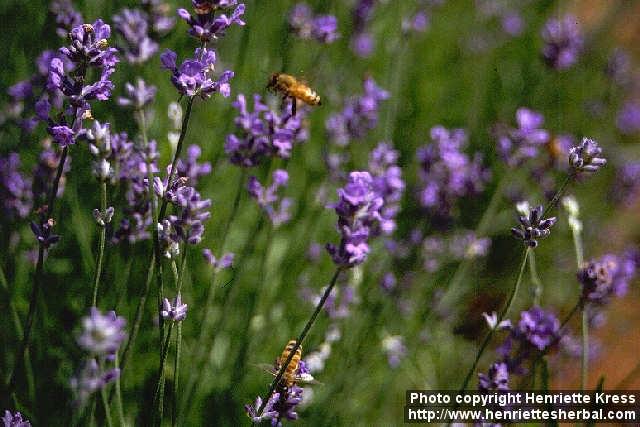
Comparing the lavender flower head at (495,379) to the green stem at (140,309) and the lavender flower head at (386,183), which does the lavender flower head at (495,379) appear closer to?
the lavender flower head at (386,183)

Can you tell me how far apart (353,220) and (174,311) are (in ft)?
1.66

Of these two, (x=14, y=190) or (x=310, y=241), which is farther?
(x=310, y=241)

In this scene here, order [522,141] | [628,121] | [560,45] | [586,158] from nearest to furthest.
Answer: [586,158]
[522,141]
[560,45]
[628,121]

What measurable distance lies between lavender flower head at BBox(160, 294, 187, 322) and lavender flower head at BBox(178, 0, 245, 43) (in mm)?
662

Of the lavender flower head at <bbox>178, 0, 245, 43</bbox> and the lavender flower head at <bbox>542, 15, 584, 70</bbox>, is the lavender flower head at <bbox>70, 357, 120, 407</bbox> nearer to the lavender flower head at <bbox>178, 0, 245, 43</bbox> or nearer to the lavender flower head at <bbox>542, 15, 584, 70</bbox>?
the lavender flower head at <bbox>178, 0, 245, 43</bbox>

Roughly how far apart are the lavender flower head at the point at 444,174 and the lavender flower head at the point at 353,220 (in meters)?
1.38

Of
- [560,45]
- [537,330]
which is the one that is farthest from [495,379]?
[560,45]

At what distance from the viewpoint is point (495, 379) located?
1899mm

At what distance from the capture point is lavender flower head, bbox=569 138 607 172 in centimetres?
170

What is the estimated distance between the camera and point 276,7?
4293 mm

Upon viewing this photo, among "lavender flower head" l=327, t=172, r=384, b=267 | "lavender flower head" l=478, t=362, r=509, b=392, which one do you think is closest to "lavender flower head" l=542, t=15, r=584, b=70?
"lavender flower head" l=478, t=362, r=509, b=392

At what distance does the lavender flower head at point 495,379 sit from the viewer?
1.89 metres

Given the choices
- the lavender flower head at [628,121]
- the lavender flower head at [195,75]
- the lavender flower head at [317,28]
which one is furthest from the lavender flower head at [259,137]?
the lavender flower head at [628,121]

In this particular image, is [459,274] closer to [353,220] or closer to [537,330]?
[537,330]
